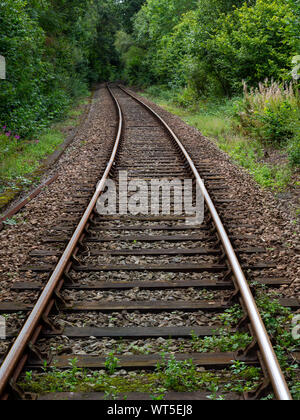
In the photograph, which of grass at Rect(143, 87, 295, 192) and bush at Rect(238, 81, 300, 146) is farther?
bush at Rect(238, 81, 300, 146)

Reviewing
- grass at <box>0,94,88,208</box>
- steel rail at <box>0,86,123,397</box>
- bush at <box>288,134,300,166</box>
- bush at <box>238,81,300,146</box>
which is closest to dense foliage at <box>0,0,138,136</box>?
grass at <box>0,94,88,208</box>

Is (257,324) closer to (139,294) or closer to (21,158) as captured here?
(139,294)

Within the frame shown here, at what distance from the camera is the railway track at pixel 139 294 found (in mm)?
2887

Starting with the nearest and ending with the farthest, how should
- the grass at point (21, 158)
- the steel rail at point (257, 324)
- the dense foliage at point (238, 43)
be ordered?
the steel rail at point (257, 324) < the grass at point (21, 158) < the dense foliage at point (238, 43)

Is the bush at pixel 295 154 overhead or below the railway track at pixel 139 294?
overhead

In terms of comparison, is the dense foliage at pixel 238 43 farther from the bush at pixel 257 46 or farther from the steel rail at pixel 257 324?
the steel rail at pixel 257 324

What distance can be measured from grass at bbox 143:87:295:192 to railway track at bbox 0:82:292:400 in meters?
1.83

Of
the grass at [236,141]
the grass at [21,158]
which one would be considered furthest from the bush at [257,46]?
the grass at [21,158]

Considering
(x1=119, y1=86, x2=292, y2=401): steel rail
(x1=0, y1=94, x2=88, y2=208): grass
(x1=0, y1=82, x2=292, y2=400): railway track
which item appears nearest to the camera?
(x1=119, y1=86, x2=292, y2=401): steel rail

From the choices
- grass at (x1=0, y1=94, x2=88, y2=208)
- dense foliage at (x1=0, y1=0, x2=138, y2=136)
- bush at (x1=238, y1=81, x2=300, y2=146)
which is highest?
dense foliage at (x1=0, y1=0, x2=138, y2=136)

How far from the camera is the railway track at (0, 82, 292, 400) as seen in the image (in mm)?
2887

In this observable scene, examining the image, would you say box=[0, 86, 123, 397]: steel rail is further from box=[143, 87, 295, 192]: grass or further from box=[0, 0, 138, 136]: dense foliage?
box=[0, 0, 138, 136]: dense foliage

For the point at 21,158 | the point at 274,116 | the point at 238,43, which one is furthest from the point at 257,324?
the point at 238,43

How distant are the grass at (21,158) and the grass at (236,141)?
4.50m
